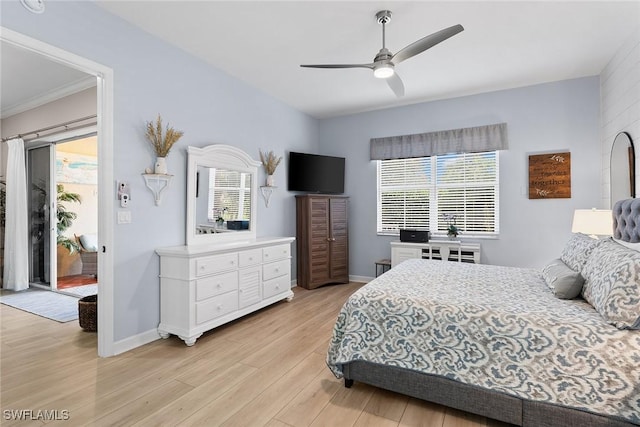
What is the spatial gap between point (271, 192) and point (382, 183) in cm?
187

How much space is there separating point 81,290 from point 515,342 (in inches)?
218

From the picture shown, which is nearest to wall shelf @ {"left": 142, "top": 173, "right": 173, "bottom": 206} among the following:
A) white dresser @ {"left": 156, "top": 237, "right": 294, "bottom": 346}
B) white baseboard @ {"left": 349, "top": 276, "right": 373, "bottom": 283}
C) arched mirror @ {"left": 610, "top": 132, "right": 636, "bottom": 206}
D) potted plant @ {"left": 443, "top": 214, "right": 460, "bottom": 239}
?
white dresser @ {"left": 156, "top": 237, "right": 294, "bottom": 346}

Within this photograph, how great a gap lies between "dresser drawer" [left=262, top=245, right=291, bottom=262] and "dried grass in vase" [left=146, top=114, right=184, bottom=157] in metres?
1.50

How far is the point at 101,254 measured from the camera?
101 inches

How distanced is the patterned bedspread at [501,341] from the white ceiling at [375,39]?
2.23 m

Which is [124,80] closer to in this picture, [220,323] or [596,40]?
[220,323]

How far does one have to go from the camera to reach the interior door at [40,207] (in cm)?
479

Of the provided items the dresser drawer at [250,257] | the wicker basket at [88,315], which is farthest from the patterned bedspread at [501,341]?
the wicker basket at [88,315]

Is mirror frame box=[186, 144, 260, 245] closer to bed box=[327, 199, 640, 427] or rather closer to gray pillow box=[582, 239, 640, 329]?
Answer: bed box=[327, 199, 640, 427]

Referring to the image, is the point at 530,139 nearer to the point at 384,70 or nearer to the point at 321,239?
the point at 384,70

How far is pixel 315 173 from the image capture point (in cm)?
505

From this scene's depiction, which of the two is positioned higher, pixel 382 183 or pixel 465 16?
pixel 465 16

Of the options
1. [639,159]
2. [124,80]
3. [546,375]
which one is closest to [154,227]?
[124,80]

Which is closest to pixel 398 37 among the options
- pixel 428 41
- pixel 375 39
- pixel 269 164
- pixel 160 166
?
pixel 375 39
